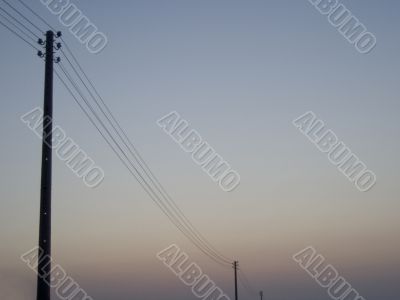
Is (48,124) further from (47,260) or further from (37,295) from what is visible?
(37,295)

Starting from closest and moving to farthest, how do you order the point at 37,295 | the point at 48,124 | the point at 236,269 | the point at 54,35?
the point at 37,295
the point at 48,124
the point at 54,35
the point at 236,269

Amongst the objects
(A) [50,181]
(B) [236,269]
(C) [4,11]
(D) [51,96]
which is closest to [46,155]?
(A) [50,181]

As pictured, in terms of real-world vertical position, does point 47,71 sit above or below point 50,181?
above

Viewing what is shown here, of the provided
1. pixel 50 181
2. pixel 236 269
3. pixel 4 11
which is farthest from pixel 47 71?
pixel 236 269

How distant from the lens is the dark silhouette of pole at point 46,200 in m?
13.7

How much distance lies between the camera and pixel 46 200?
46.1 feet

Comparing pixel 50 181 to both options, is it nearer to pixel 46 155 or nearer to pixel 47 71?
pixel 46 155

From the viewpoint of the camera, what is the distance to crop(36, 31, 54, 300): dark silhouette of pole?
1367 cm

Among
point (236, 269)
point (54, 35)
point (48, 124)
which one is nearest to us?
point (48, 124)

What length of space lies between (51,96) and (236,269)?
42.8 metres

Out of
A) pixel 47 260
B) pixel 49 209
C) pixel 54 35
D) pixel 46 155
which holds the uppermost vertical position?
pixel 54 35

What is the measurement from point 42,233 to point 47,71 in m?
5.17

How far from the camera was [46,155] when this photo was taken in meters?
14.4

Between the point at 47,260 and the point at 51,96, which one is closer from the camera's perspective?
the point at 47,260
